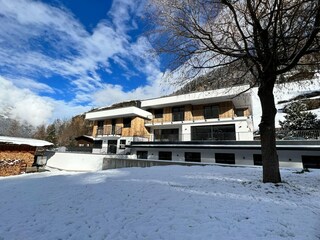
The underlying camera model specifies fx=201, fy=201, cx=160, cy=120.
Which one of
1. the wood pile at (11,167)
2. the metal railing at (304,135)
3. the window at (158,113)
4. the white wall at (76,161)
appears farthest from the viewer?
the window at (158,113)

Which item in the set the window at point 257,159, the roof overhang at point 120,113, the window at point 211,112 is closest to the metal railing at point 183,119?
the window at point 211,112

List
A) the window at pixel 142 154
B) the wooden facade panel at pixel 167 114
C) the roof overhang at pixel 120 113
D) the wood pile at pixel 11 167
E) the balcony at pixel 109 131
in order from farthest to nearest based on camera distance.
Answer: the balcony at pixel 109 131 → the roof overhang at pixel 120 113 → the wooden facade panel at pixel 167 114 → the window at pixel 142 154 → the wood pile at pixel 11 167

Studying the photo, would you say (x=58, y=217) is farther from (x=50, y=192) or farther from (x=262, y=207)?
(x=262, y=207)

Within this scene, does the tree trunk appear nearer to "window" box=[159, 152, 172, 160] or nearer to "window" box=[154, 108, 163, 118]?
"window" box=[159, 152, 172, 160]

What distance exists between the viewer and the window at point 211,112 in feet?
73.5

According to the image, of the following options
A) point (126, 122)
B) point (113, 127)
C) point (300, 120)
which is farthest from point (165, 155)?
point (300, 120)

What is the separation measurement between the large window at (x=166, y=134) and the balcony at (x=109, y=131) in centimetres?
510

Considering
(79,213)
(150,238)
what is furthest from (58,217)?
(150,238)

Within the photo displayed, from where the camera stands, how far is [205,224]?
3.57m

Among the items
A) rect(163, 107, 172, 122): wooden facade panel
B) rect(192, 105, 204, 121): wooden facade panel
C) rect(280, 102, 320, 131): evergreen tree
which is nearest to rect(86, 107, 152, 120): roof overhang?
rect(163, 107, 172, 122): wooden facade panel

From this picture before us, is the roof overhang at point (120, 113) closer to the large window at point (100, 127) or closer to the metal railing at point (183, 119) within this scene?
the large window at point (100, 127)

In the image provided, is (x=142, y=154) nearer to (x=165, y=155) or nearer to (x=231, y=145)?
(x=165, y=155)

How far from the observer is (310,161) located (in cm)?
1398

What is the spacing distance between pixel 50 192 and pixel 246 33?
8805 mm
